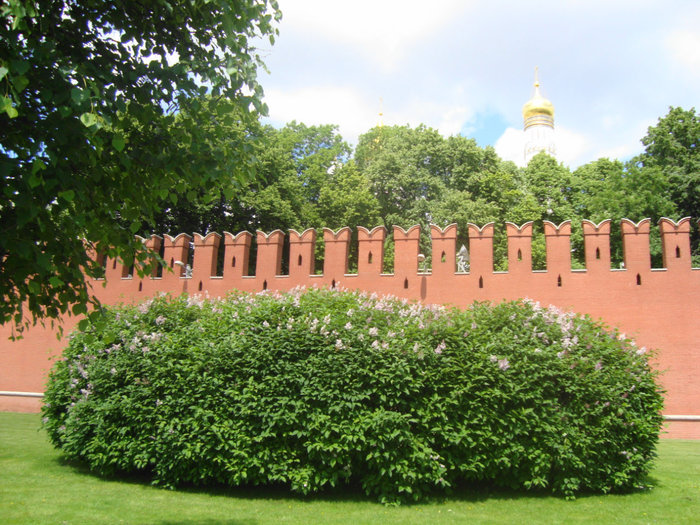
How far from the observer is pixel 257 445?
822 cm

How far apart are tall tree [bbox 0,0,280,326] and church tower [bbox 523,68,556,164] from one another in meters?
55.1

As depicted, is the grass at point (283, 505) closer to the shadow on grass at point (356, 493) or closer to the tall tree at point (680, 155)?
the shadow on grass at point (356, 493)

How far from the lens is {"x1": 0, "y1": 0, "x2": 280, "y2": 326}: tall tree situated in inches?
158

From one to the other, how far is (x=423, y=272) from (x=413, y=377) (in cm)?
585

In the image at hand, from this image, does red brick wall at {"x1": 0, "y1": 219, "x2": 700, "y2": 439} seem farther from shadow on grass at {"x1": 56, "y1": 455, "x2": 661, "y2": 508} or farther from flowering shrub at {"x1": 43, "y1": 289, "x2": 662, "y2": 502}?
shadow on grass at {"x1": 56, "y1": 455, "x2": 661, "y2": 508}

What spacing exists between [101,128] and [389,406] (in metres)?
5.57

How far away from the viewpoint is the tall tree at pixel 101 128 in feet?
13.2

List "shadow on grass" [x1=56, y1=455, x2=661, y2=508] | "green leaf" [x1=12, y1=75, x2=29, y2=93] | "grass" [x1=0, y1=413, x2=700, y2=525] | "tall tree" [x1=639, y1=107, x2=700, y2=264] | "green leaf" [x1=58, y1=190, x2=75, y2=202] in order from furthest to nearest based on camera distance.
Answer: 1. "tall tree" [x1=639, y1=107, x2=700, y2=264]
2. "shadow on grass" [x1=56, y1=455, x2=661, y2=508]
3. "grass" [x1=0, y1=413, x2=700, y2=525]
4. "green leaf" [x1=58, y1=190, x2=75, y2=202]
5. "green leaf" [x1=12, y1=75, x2=29, y2=93]

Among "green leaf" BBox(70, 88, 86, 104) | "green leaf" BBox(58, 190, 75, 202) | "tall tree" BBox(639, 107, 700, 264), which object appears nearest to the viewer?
"green leaf" BBox(70, 88, 86, 104)

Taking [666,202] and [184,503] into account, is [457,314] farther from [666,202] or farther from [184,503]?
[666,202]

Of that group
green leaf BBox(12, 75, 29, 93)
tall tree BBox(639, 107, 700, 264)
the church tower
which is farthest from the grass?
the church tower

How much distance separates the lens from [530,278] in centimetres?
1341

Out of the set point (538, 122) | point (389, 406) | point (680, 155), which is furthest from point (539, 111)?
point (389, 406)

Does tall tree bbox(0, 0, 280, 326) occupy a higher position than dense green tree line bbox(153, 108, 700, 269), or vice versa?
dense green tree line bbox(153, 108, 700, 269)
